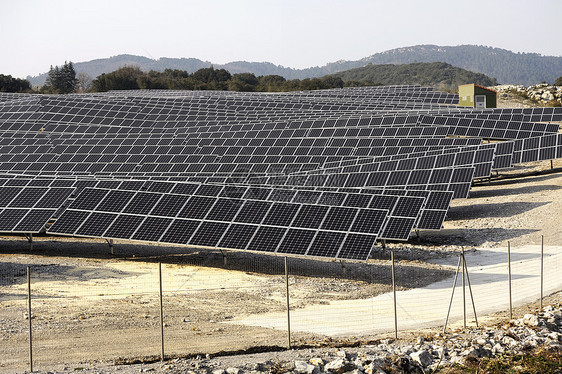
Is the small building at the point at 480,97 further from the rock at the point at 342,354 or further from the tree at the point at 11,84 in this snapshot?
the tree at the point at 11,84

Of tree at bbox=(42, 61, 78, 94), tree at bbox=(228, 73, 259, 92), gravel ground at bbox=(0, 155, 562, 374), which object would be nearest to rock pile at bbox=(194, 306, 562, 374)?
gravel ground at bbox=(0, 155, 562, 374)

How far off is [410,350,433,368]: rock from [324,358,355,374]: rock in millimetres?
1292

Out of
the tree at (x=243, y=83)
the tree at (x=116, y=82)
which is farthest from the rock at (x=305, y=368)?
the tree at (x=243, y=83)

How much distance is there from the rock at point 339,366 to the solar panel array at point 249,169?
797 cm

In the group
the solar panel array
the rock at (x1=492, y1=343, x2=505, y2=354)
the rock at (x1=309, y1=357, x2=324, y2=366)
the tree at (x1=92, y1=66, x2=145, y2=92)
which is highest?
the tree at (x1=92, y1=66, x2=145, y2=92)

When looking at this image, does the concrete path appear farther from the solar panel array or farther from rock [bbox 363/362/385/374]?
rock [bbox 363/362/385/374]

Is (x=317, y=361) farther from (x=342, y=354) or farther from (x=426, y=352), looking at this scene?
(x=426, y=352)

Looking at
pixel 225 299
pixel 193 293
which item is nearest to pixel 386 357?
pixel 225 299

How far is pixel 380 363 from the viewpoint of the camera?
11.0 meters

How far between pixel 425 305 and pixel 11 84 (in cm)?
10555

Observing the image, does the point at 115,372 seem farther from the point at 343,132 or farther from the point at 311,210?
the point at 343,132

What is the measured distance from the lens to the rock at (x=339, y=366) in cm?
1079

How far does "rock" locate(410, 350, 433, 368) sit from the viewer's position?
11.3 meters

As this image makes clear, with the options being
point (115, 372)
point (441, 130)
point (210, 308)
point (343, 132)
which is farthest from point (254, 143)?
point (115, 372)
